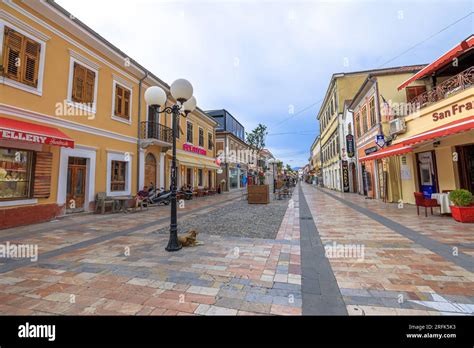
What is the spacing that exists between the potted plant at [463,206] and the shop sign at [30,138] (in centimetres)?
1217

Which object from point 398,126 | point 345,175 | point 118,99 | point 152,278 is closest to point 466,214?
point 398,126

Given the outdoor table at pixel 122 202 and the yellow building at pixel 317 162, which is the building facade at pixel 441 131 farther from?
the yellow building at pixel 317 162

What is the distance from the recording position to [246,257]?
12.5ft

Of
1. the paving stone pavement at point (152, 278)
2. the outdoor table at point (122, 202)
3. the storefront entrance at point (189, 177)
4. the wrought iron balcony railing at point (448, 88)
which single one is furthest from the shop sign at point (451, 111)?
the storefront entrance at point (189, 177)

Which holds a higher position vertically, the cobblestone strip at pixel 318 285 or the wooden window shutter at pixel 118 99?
the wooden window shutter at pixel 118 99

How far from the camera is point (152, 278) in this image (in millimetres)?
2980

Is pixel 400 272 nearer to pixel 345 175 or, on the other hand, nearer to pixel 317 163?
pixel 345 175

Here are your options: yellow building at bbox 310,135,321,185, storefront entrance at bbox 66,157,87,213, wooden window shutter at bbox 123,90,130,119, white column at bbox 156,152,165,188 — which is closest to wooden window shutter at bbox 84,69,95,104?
wooden window shutter at bbox 123,90,130,119

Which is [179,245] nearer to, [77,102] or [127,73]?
[77,102]

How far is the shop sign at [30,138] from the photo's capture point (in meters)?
5.43

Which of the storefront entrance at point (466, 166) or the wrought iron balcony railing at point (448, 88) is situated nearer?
the wrought iron balcony railing at point (448, 88)

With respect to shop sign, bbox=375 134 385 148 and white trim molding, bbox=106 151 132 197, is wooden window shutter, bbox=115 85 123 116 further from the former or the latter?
shop sign, bbox=375 134 385 148

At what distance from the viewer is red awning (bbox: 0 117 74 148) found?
5543mm

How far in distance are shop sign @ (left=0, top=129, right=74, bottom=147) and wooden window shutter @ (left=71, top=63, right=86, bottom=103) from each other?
8.05 feet
